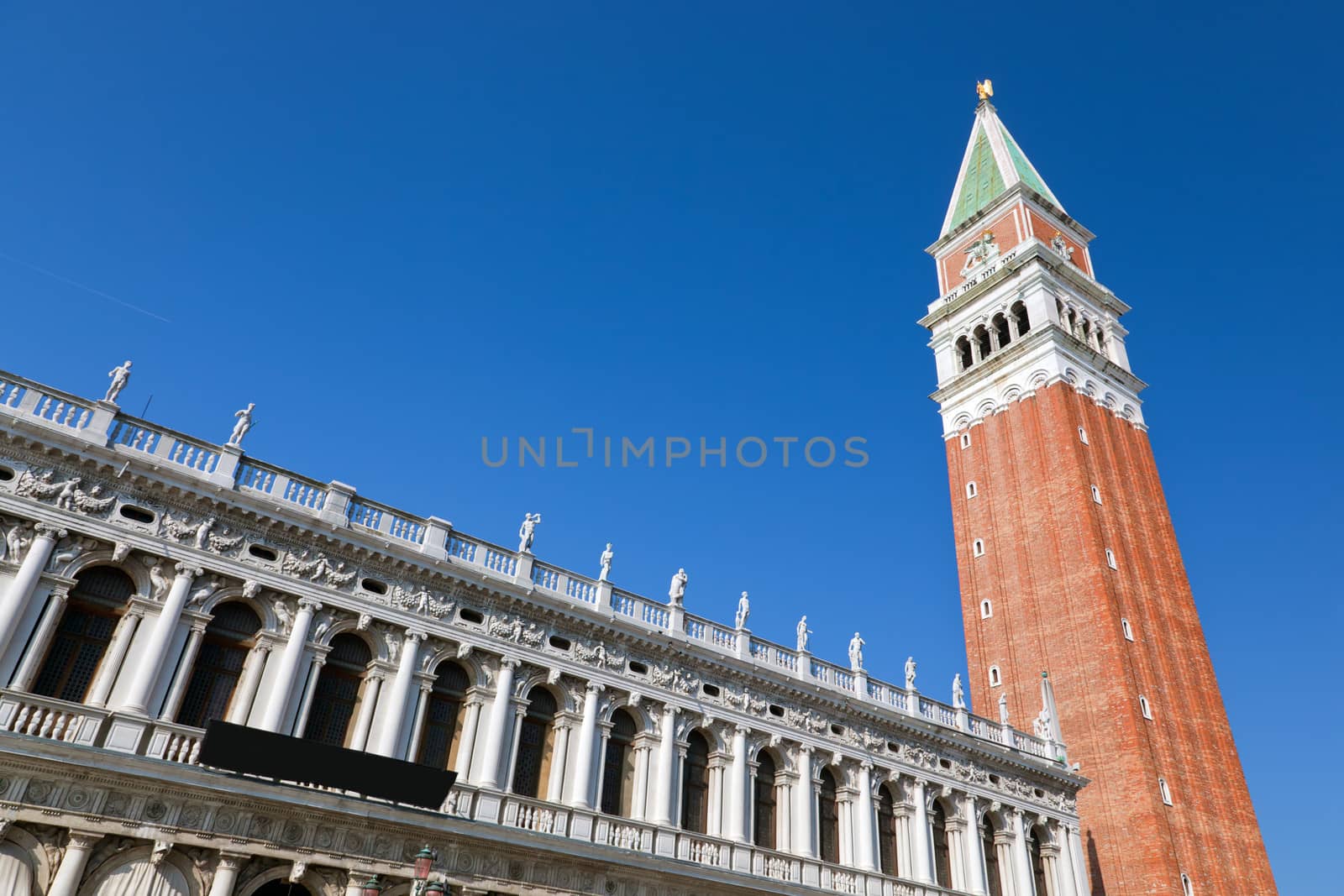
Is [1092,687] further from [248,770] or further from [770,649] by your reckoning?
[248,770]

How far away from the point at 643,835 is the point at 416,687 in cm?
671

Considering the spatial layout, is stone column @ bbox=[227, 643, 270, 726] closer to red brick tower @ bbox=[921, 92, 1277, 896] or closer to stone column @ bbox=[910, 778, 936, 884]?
stone column @ bbox=[910, 778, 936, 884]

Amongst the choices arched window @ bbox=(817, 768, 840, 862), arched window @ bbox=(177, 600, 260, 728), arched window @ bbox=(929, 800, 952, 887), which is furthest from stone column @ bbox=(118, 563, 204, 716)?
arched window @ bbox=(929, 800, 952, 887)

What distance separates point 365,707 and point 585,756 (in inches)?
217

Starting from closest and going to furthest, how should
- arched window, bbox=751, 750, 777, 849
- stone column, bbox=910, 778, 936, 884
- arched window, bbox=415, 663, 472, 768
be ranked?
arched window, bbox=415, 663, 472, 768 → arched window, bbox=751, 750, 777, 849 → stone column, bbox=910, 778, 936, 884

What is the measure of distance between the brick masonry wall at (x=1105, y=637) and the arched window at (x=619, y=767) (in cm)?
2391

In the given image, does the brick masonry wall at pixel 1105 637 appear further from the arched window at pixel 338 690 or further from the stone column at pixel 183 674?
the stone column at pixel 183 674

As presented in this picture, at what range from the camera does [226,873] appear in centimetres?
1730

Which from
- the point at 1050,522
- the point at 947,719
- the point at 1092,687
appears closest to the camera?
the point at 947,719

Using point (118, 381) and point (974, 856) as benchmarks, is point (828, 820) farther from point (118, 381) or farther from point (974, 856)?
point (118, 381)

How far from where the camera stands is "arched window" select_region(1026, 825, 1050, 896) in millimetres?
31719

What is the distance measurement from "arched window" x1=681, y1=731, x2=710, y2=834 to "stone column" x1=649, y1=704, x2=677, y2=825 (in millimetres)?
702

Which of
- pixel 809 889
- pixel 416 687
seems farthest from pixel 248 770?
pixel 809 889

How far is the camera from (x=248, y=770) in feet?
59.2
